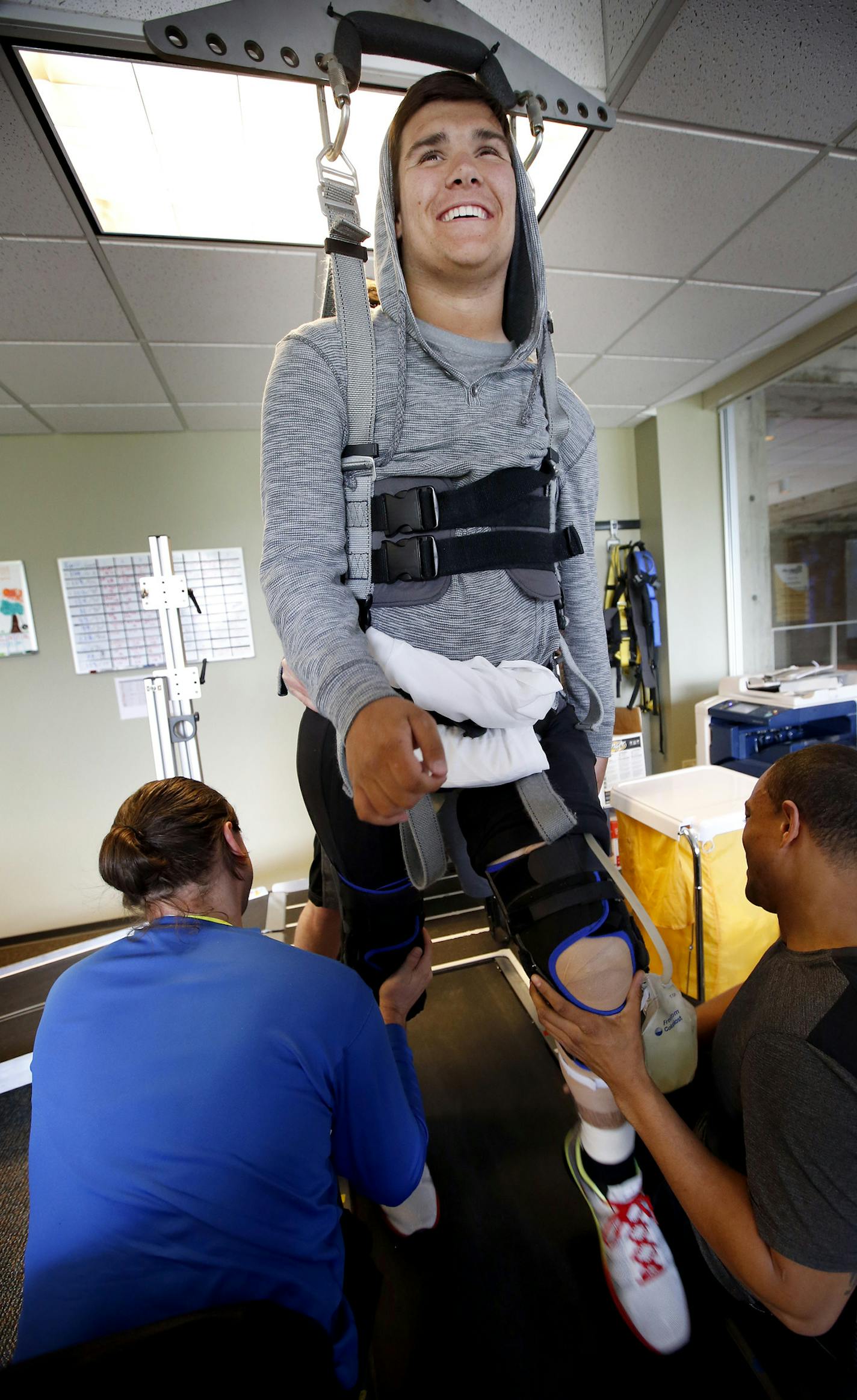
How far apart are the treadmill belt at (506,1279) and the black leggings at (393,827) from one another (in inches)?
23.5

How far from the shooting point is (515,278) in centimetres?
91

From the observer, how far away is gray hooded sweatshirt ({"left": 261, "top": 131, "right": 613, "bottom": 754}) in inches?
27.6

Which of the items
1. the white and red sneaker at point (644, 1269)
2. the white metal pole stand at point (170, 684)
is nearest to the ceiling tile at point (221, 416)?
the white metal pole stand at point (170, 684)

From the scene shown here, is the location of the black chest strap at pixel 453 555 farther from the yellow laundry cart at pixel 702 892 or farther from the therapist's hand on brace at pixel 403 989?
the yellow laundry cart at pixel 702 892

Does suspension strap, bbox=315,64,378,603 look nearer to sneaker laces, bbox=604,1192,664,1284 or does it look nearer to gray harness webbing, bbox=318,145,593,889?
gray harness webbing, bbox=318,145,593,889

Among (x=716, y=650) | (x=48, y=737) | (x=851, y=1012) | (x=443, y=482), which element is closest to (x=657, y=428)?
(x=716, y=650)

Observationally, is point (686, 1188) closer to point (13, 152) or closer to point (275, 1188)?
point (275, 1188)

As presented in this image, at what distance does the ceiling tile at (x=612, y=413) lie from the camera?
3.57 meters

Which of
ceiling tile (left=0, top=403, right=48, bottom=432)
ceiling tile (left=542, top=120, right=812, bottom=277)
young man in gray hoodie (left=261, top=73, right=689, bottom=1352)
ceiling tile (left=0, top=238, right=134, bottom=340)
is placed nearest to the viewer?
young man in gray hoodie (left=261, top=73, right=689, bottom=1352)

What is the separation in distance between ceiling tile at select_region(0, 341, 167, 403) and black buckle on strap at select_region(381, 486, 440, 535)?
7.72 ft

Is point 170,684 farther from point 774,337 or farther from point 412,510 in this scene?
point 774,337

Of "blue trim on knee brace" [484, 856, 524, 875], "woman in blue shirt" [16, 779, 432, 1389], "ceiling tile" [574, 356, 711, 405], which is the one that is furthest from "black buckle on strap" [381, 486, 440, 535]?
"ceiling tile" [574, 356, 711, 405]

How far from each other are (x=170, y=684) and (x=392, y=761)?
1828 mm

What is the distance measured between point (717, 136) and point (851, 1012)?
2241 mm
